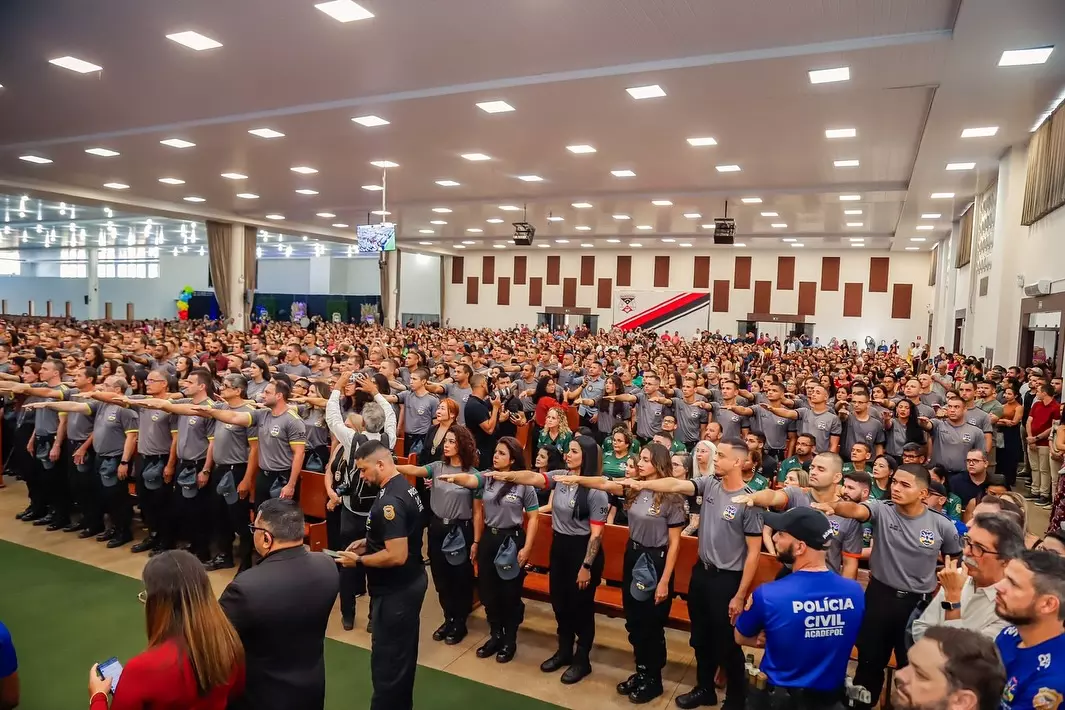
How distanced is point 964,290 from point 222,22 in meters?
17.2

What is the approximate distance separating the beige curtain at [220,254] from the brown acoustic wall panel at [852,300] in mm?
23813

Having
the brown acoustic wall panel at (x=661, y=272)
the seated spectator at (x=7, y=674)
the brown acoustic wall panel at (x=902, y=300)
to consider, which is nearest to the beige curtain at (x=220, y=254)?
the brown acoustic wall panel at (x=661, y=272)

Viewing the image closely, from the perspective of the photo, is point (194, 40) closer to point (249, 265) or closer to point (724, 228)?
point (724, 228)

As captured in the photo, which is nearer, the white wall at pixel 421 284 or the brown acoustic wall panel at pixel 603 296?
the brown acoustic wall panel at pixel 603 296

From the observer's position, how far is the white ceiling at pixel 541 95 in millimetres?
6457

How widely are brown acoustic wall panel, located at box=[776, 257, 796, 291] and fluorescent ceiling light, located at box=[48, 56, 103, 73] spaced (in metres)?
26.6

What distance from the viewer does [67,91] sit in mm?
9297

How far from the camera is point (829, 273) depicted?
29125 mm

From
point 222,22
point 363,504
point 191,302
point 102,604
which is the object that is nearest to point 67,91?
point 222,22

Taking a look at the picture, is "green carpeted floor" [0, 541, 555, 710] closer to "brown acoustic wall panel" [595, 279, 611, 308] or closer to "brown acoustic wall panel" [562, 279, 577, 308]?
"brown acoustic wall panel" [595, 279, 611, 308]

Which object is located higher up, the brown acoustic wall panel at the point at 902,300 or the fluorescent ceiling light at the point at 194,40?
the fluorescent ceiling light at the point at 194,40

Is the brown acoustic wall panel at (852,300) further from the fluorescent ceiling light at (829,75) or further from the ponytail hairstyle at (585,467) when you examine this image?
the ponytail hairstyle at (585,467)

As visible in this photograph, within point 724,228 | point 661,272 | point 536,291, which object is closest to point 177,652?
point 724,228

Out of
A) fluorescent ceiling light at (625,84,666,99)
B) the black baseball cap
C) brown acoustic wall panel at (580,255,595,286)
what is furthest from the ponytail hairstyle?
brown acoustic wall panel at (580,255,595,286)
